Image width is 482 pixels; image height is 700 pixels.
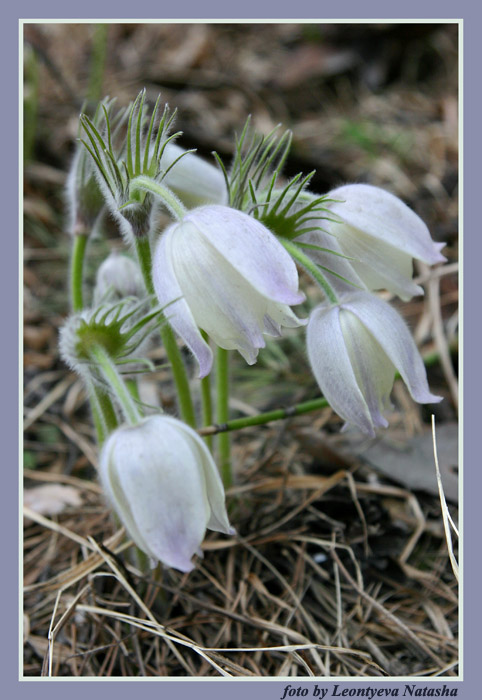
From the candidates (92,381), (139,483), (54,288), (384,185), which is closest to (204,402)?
(92,381)

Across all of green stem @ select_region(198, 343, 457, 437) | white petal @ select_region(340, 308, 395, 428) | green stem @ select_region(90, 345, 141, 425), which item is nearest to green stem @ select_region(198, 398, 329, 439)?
green stem @ select_region(198, 343, 457, 437)

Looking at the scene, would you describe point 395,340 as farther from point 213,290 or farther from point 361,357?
point 213,290

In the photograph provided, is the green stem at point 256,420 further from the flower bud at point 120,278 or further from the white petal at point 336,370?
the flower bud at point 120,278

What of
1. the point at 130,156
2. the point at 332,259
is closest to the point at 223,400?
the point at 332,259

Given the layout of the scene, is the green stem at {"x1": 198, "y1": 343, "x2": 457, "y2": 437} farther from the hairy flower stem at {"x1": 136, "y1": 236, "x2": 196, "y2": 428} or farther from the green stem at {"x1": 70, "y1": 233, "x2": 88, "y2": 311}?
the green stem at {"x1": 70, "y1": 233, "x2": 88, "y2": 311}

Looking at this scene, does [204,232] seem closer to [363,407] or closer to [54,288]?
[363,407]

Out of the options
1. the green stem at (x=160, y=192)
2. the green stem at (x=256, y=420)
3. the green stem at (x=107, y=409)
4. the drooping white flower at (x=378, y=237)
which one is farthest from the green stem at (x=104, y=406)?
the drooping white flower at (x=378, y=237)
